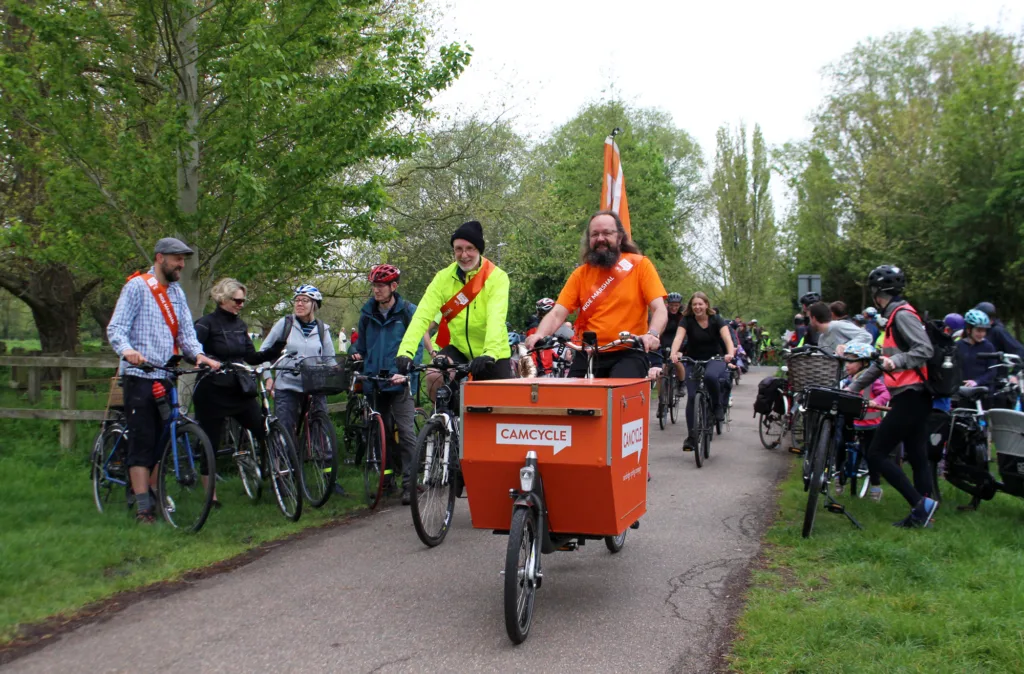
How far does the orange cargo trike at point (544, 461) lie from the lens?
15.0 ft

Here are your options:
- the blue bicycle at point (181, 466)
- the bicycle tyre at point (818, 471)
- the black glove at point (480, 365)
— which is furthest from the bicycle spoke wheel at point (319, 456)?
the bicycle tyre at point (818, 471)

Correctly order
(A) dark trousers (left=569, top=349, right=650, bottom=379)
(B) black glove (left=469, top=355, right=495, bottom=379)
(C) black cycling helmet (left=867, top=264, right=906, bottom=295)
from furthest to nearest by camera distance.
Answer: (C) black cycling helmet (left=867, top=264, right=906, bottom=295) < (B) black glove (left=469, top=355, right=495, bottom=379) < (A) dark trousers (left=569, top=349, right=650, bottom=379)

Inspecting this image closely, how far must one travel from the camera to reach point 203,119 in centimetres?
973

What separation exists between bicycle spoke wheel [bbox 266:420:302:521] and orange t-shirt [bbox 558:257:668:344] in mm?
2591

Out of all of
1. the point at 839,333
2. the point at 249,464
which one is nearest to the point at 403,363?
the point at 249,464

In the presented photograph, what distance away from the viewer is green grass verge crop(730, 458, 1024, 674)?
13.5ft

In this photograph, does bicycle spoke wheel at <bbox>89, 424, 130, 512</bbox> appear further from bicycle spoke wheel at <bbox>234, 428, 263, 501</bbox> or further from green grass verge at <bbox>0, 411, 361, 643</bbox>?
bicycle spoke wheel at <bbox>234, 428, 263, 501</bbox>

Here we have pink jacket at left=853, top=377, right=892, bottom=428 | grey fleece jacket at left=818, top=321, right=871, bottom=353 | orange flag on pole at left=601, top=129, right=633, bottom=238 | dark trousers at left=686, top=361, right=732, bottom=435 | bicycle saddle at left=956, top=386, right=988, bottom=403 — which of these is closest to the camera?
bicycle saddle at left=956, top=386, right=988, bottom=403

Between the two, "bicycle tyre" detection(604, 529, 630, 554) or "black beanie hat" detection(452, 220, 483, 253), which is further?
"black beanie hat" detection(452, 220, 483, 253)

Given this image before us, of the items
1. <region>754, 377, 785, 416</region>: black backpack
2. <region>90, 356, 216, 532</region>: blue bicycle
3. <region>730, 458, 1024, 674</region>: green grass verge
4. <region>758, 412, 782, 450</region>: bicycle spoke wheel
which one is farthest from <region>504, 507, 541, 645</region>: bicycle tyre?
<region>758, 412, 782, 450</region>: bicycle spoke wheel

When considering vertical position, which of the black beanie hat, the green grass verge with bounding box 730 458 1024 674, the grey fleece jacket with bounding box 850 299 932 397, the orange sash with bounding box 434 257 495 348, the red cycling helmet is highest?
the black beanie hat

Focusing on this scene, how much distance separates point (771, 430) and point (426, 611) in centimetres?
857

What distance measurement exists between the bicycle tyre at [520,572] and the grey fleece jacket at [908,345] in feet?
11.2

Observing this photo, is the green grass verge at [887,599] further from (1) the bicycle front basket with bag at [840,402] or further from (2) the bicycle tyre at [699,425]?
(2) the bicycle tyre at [699,425]
